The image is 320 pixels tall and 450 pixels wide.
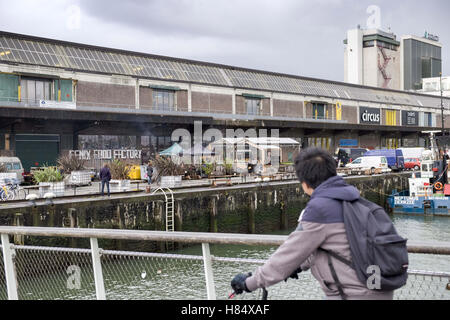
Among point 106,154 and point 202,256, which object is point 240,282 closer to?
point 202,256

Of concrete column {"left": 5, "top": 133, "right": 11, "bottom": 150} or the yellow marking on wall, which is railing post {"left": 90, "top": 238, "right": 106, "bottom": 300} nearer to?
concrete column {"left": 5, "top": 133, "right": 11, "bottom": 150}

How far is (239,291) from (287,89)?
5517cm

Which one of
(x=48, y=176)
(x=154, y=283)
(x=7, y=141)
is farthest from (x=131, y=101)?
(x=154, y=283)

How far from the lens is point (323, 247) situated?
310cm

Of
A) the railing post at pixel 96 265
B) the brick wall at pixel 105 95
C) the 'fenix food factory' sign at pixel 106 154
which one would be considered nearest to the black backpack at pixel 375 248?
the railing post at pixel 96 265

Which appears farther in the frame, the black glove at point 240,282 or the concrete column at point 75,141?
the concrete column at point 75,141

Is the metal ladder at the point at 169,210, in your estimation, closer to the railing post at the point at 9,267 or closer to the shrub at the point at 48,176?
the shrub at the point at 48,176

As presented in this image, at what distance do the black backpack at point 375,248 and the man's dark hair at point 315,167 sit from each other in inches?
13.2

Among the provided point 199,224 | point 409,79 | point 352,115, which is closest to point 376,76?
point 409,79

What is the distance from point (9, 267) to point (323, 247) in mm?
3413

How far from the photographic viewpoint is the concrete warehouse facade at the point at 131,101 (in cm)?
3522

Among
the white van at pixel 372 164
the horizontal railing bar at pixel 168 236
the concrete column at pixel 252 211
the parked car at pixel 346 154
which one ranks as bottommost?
the concrete column at pixel 252 211

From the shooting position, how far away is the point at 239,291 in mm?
3338
